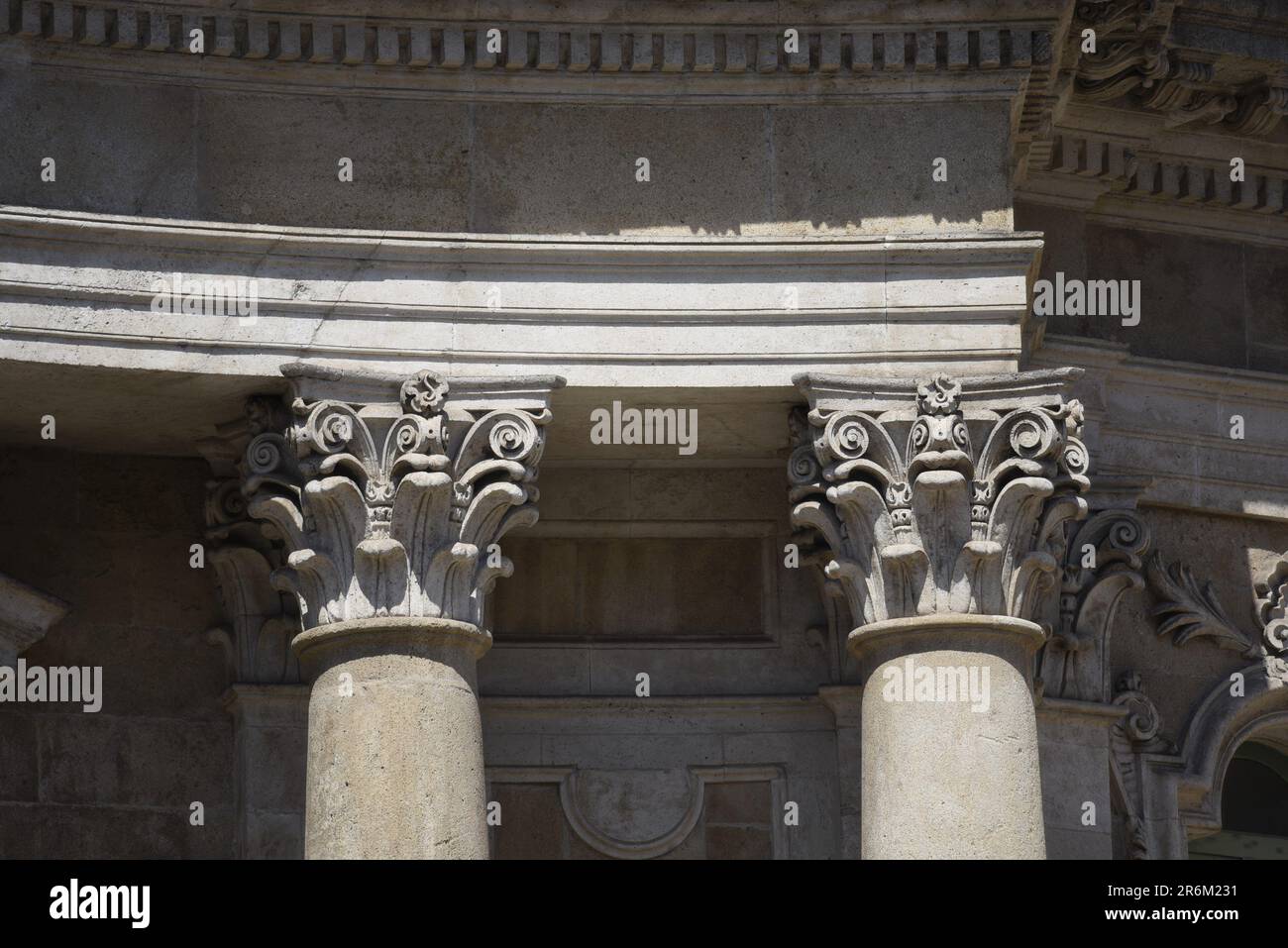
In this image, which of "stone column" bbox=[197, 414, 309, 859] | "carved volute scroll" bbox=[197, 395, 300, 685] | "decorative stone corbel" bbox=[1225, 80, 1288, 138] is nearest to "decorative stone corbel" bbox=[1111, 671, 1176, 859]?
"decorative stone corbel" bbox=[1225, 80, 1288, 138]

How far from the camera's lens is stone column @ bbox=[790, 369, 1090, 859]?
74.2 feet

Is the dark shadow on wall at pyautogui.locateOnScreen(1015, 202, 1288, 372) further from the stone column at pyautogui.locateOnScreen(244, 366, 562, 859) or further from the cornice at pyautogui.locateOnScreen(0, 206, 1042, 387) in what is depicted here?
the stone column at pyautogui.locateOnScreen(244, 366, 562, 859)

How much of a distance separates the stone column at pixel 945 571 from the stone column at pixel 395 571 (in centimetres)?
271

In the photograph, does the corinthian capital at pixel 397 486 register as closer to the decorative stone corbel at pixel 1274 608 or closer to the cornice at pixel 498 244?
the cornice at pixel 498 244

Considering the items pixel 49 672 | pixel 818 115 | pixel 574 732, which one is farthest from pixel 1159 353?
pixel 49 672

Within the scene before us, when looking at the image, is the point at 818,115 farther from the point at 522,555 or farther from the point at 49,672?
the point at 49,672

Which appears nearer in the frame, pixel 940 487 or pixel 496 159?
pixel 940 487

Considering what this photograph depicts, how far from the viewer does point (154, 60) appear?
24.3 metres

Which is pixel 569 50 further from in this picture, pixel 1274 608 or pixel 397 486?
pixel 1274 608

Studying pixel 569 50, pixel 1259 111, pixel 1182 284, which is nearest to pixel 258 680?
pixel 569 50

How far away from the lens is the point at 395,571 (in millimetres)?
22828

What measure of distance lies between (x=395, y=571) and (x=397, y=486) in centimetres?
73

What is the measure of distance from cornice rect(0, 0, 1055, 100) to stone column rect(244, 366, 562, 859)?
2.99 m

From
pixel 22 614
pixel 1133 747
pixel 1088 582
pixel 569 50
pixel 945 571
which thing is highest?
pixel 569 50
